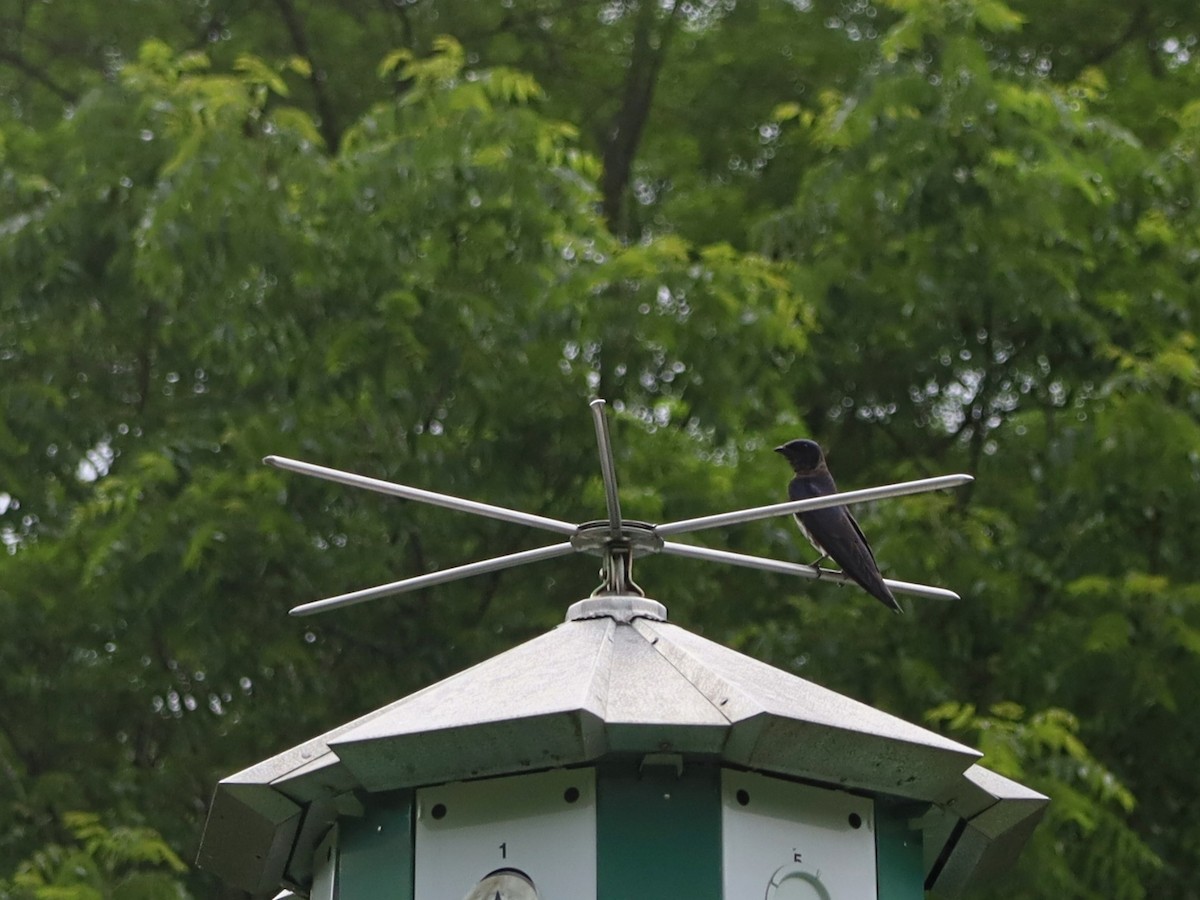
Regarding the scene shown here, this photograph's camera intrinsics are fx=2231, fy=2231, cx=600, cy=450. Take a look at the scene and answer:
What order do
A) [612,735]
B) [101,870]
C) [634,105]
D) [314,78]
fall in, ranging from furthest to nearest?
[634,105]
[314,78]
[101,870]
[612,735]

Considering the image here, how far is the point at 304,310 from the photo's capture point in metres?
8.23

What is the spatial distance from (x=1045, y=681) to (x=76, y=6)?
7027 millimetres

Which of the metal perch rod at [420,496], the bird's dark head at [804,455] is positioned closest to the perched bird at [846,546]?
the bird's dark head at [804,455]

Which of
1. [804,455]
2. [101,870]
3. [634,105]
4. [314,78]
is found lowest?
[101,870]

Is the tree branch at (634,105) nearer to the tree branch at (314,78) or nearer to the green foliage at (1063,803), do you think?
the tree branch at (314,78)

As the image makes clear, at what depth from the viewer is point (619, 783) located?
3.96 meters

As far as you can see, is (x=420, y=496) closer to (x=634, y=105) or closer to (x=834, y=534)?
Answer: (x=834, y=534)

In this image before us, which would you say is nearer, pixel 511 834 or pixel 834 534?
pixel 511 834

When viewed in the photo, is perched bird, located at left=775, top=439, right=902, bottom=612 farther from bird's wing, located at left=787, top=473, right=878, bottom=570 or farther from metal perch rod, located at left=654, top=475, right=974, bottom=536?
metal perch rod, located at left=654, top=475, right=974, bottom=536

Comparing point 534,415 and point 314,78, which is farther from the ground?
point 314,78

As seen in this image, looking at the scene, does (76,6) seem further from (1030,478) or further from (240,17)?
(1030,478)

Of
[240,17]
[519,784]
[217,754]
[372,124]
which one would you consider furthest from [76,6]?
[519,784]

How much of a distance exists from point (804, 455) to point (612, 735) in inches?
100

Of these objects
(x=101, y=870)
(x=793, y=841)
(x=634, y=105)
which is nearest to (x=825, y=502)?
(x=793, y=841)
